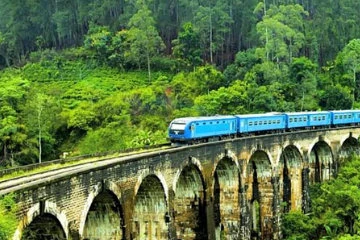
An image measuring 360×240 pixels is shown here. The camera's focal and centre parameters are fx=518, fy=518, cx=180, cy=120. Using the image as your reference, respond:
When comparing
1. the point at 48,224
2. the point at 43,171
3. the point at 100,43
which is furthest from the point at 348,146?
the point at 100,43

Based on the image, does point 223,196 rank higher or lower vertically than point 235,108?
lower

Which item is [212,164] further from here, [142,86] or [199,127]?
[142,86]

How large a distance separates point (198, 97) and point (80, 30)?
31613 millimetres

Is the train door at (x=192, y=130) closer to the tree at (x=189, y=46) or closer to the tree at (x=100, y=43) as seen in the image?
the tree at (x=189, y=46)

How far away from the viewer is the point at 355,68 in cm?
6134

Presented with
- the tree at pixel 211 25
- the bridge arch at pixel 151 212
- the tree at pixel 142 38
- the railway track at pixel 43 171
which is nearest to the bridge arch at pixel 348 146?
the bridge arch at pixel 151 212

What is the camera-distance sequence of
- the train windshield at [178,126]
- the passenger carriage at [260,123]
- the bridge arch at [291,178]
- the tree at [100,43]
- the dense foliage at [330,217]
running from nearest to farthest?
the train windshield at [178,126] < the dense foliage at [330,217] < the passenger carriage at [260,123] < the bridge arch at [291,178] < the tree at [100,43]

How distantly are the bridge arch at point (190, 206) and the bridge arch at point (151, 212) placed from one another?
346cm

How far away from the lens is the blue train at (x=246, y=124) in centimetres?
2770

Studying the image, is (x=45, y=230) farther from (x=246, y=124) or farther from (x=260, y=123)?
(x=260, y=123)

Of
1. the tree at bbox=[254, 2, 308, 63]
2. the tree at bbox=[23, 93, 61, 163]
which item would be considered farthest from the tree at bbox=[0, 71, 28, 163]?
the tree at bbox=[254, 2, 308, 63]

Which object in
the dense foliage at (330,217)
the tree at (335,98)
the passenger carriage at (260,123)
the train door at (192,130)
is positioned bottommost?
the dense foliage at (330,217)

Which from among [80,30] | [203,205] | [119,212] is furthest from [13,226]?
[80,30]

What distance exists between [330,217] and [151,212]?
14188mm
